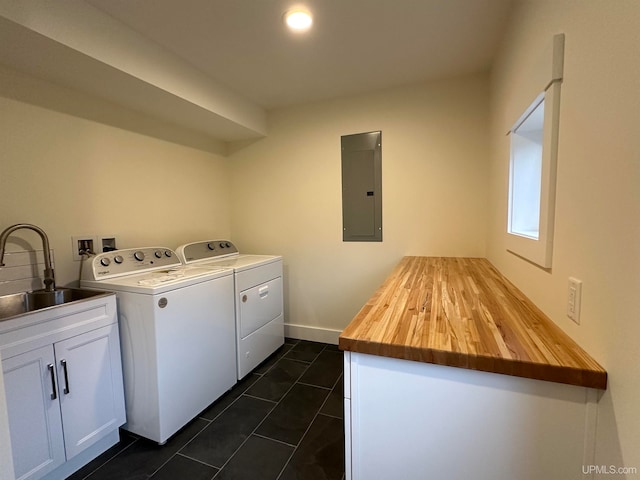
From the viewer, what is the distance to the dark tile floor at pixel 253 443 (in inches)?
55.7

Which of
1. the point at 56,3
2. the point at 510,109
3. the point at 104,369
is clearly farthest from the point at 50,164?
the point at 510,109

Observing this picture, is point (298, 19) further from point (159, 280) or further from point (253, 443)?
point (253, 443)

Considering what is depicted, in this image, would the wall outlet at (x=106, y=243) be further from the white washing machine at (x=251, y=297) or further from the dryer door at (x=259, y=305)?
the dryer door at (x=259, y=305)

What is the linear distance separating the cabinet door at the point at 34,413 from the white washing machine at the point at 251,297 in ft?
3.40

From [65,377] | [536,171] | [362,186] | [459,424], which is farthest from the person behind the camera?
[362,186]

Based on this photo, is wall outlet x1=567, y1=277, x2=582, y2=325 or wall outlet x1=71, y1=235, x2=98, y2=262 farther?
wall outlet x1=71, y1=235, x2=98, y2=262

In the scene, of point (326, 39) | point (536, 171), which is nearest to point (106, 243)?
point (326, 39)

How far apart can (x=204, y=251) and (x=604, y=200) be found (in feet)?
8.17

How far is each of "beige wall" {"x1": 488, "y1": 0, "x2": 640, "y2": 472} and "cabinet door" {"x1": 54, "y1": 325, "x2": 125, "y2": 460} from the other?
2025 millimetres

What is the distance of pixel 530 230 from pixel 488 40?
128 centimetres

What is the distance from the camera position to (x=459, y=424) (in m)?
0.83

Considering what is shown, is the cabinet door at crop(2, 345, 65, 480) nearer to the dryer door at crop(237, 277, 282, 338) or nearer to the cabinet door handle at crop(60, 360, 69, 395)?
the cabinet door handle at crop(60, 360, 69, 395)

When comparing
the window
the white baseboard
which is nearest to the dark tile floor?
the white baseboard

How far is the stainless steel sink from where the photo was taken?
4.90 feet
